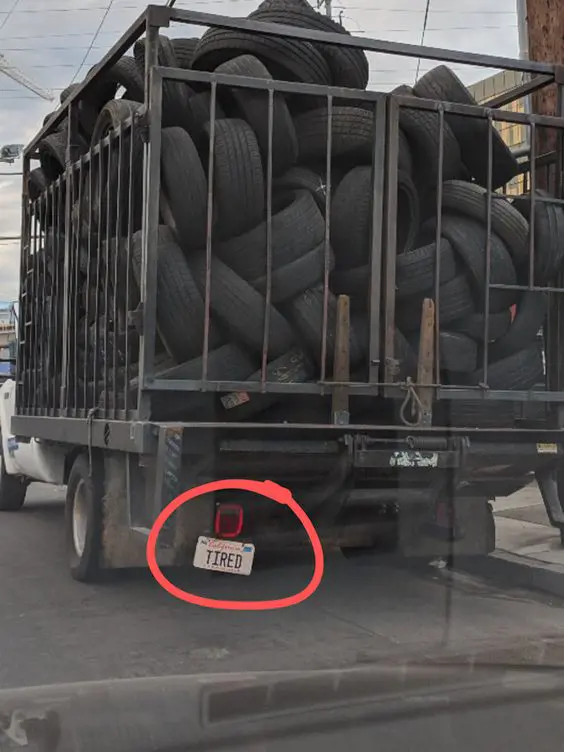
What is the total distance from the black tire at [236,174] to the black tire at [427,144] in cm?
119

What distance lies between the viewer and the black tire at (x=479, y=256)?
6613 millimetres

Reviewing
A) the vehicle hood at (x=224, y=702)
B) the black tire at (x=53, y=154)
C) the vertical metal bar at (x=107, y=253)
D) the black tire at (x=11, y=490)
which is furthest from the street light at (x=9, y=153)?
the vehicle hood at (x=224, y=702)

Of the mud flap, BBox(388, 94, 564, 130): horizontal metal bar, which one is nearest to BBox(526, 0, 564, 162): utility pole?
BBox(388, 94, 564, 130): horizontal metal bar

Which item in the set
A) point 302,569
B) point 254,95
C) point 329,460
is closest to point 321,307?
point 329,460

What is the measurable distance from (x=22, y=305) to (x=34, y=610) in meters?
3.95

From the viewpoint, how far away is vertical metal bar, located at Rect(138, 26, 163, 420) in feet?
19.5

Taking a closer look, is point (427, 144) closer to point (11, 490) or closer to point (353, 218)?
point (353, 218)

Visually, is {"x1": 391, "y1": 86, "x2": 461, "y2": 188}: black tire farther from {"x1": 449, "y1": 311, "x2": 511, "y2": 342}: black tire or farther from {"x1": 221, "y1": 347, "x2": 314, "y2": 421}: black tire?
{"x1": 221, "y1": 347, "x2": 314, "y2": 421}: black tire

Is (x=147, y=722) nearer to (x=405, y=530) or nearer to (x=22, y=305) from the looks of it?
(x=405, y=530)

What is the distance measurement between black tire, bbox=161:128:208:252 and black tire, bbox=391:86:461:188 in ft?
5.08

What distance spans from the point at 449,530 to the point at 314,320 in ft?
7.35

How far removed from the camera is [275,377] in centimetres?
625

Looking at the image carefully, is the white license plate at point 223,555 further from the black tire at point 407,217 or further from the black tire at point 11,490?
the black tire at point 11,490

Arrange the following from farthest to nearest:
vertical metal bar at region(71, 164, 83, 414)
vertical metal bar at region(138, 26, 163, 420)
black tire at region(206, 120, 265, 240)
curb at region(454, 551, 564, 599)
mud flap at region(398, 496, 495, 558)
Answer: vertical metal bar at region(71, 164, 83, 414), curb at region(454, 551, 564, 599), mud flap at region(398, 496, 495, 558), black tire at region(206, 120, 265, 240), vertical metal bar at region(138, 26, 163, 420)
